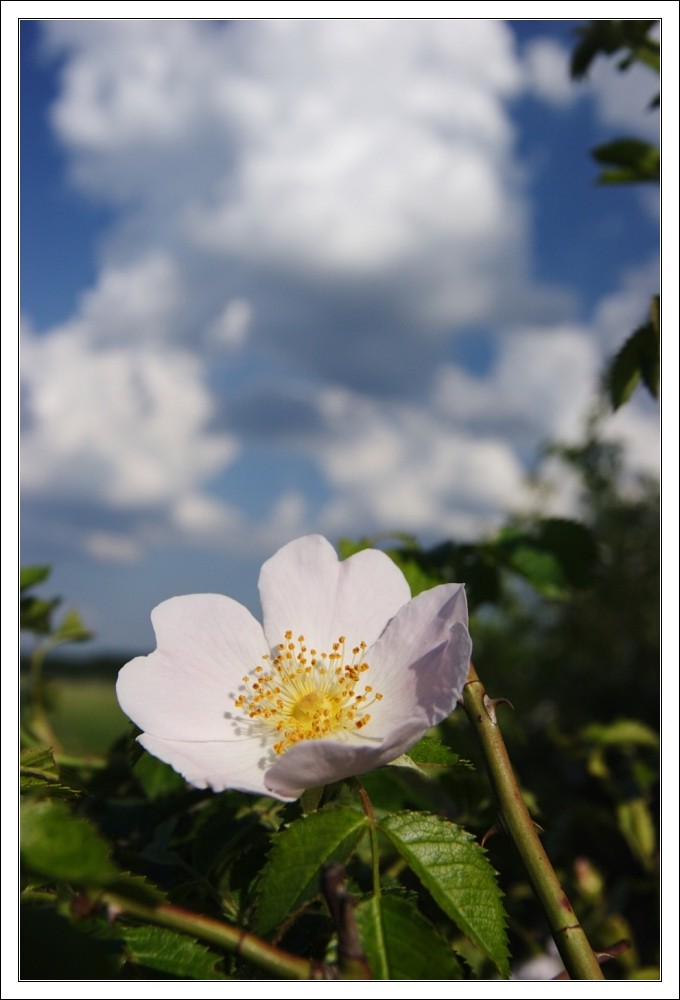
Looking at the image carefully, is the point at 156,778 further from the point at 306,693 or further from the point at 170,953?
the point at 170,953

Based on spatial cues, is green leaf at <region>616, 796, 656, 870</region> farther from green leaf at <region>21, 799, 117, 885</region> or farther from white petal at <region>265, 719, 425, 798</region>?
green leaf at <region>21, 799, 117, 885</region>

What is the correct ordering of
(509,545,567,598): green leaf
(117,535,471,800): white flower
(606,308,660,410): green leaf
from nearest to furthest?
1. (117,535,471,800): white flower
2. (606,308,660,410): green leaf
3. (509,545,567,598): green leaf

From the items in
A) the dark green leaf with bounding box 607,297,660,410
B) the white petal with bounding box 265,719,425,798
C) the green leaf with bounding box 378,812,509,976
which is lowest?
the green leaf with bounding box 378,812,509,976

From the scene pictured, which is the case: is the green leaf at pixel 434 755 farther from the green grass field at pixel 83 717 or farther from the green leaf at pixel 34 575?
the green leaf at pixel 34 575

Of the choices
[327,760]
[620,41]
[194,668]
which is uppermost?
[620,41]

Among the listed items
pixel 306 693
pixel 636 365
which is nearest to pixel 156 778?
pixel 306 693

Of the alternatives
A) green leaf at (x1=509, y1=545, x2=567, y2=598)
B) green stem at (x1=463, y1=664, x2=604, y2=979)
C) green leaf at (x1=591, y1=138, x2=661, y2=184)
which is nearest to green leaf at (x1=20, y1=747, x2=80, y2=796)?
green stem at (x1=463, y1=664, x2=604, y2=979)

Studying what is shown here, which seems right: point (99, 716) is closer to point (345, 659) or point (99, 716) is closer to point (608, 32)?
point (345, 659)
